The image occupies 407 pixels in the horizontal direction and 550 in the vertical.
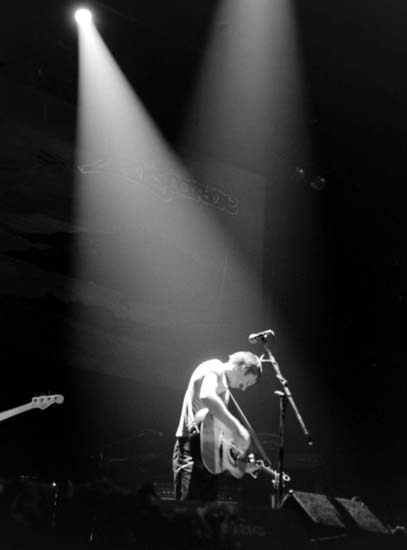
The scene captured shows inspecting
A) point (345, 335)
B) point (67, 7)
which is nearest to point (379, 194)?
point (345, 335)

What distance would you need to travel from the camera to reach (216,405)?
400cm

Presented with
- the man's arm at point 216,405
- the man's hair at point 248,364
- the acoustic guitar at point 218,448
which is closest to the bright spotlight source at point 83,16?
the man's hair at point 248,364

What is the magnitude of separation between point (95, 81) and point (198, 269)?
82.1 inches

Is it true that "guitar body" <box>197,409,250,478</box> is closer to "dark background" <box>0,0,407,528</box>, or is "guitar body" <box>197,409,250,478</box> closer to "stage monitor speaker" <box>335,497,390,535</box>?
"stage monitor speaker" <box>335,497,390,535</box>

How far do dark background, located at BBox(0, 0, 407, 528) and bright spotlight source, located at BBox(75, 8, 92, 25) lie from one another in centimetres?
12

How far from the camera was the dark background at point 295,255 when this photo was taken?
19.9 ft

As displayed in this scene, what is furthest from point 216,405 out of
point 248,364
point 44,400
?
point 44,400

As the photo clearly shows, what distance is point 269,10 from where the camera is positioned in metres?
6.84

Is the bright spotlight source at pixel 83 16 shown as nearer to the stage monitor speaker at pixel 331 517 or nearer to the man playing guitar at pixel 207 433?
the man playing guitar at pixel 207 433

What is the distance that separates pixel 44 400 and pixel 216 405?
201 cm

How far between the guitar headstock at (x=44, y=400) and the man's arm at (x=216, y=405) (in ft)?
6.01

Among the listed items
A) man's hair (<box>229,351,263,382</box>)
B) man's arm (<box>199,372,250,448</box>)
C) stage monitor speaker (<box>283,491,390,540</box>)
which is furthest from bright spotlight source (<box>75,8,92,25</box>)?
stage monitor speaker (<box>283,491,390,540</box>)

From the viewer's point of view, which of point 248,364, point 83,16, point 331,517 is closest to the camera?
point 331,517

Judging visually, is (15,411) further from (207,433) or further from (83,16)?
(83,16)
